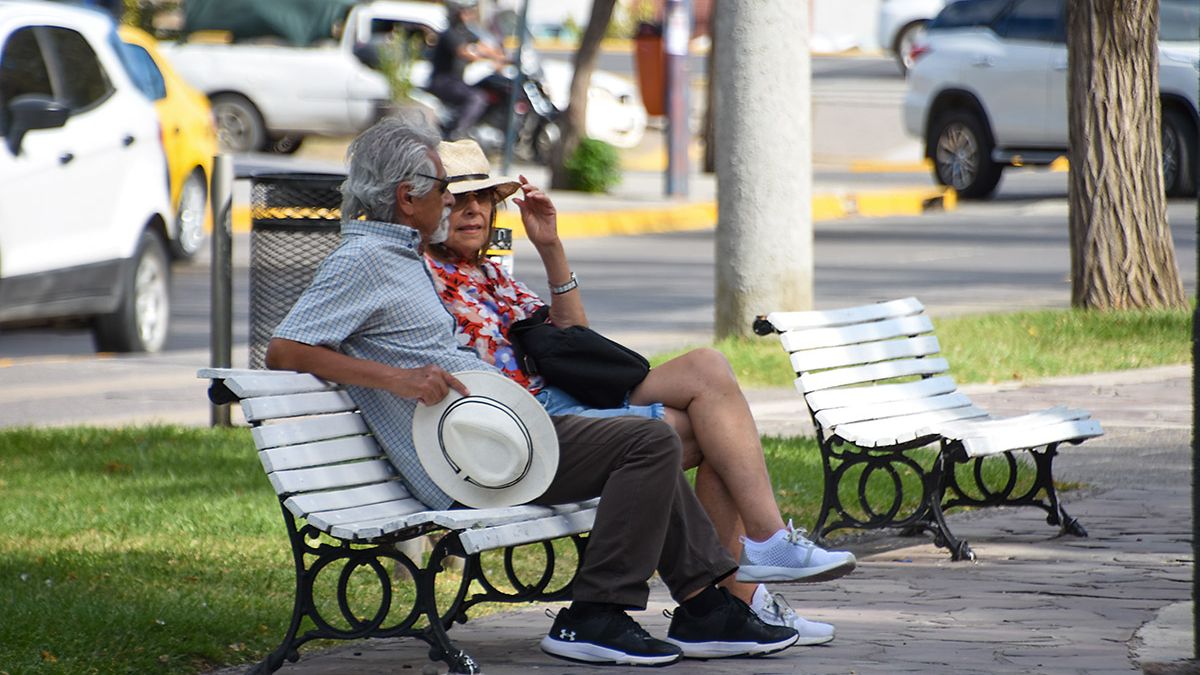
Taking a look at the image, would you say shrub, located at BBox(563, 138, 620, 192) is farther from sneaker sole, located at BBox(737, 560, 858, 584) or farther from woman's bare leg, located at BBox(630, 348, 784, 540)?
sneaker sole, located at BBox(737, 560, 858, 584)

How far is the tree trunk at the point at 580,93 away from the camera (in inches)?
826

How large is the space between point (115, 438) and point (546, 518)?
394cm

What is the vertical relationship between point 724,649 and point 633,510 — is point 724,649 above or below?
below

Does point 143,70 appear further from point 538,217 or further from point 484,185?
point 484,185

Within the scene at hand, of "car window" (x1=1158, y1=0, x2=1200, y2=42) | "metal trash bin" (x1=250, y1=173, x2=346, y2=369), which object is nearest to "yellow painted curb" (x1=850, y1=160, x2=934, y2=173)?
"car window" (x1=1158, y1=0, x2=1200, y2=42)

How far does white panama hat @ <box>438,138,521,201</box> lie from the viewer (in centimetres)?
550

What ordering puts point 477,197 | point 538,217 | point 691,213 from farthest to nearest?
1. point 691,213
2. point 538,217
3. point 477,197

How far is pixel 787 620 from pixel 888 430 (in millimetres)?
1342

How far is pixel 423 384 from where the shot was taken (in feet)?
16.2

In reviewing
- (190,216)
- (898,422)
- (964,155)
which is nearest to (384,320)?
(898,422)

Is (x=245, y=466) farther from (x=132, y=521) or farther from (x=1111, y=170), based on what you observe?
(x=1111, y=170)

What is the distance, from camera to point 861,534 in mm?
6855

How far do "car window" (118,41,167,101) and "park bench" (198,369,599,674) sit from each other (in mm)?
6938

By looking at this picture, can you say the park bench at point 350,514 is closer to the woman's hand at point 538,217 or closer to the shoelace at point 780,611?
the shoelace at point 780,611
